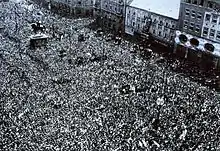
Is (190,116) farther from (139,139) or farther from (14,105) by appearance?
(14,105)

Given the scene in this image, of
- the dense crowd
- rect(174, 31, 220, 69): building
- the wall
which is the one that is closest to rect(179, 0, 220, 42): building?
rect(174, 31, 220, 69): building

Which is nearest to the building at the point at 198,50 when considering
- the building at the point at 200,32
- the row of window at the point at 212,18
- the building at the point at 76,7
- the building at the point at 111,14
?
the building at the point at 200,32

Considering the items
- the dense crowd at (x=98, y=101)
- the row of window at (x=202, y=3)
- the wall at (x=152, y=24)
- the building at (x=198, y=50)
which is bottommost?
the dense crowd at (x=98, y=101)

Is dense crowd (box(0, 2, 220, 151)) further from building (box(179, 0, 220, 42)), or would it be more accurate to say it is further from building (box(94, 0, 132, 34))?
building (box(94, 0, 132, 34))

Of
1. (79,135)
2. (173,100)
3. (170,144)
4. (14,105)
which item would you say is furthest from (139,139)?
(14,105)

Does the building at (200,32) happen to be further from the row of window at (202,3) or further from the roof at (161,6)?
the roof at (161,6)

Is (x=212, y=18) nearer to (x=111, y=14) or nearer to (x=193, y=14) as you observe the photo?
(x=193, y=14)
